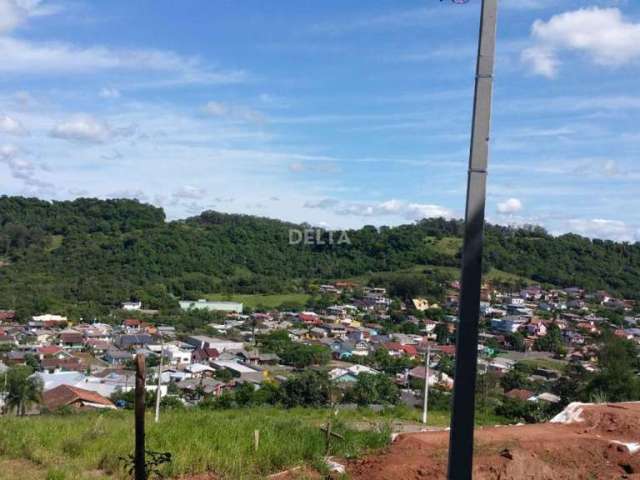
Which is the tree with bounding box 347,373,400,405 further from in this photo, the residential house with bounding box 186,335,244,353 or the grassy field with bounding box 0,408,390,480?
the residential house with bounding box 186,335,244,353

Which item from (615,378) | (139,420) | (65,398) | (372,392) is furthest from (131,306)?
(139,420)

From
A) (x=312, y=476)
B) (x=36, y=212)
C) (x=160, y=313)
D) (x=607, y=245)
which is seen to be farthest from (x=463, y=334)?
(x=36, y=212)

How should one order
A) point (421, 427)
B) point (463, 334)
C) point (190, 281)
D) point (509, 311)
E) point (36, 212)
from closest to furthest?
point (463, 334) → point (421, 427) → point (509, 311) → point (190, 281) → point (36, 212)

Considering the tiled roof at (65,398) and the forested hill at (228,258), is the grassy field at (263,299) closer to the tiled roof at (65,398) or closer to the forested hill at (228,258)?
the forested hill at (228,258)

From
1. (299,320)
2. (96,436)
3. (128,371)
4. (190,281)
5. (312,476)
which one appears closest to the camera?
(312,476)

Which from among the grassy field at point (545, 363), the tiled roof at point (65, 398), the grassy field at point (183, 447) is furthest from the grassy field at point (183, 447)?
the grassy field at point (545, 363)

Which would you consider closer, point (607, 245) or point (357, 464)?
point (357, 464)

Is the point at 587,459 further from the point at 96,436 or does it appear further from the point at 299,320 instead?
the point at 299,320
